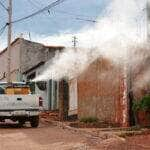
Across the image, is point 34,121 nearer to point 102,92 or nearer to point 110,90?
point 102,92

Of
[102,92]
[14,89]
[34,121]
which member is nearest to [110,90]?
[102,92]

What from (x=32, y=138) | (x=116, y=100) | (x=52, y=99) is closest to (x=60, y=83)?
(x=52, y=99)

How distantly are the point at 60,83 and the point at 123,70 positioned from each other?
1056cm

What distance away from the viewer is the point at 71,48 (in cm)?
3164

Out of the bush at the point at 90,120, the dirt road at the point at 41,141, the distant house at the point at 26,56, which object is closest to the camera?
the dirt road at the point at 41,141

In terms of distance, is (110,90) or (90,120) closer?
(110,90)

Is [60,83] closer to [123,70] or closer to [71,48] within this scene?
[71,48]

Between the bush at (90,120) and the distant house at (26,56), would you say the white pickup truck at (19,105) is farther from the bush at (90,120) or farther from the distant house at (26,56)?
the distant house at (26,56)

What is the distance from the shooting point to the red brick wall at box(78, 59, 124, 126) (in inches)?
886

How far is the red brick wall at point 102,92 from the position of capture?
22.5 metres

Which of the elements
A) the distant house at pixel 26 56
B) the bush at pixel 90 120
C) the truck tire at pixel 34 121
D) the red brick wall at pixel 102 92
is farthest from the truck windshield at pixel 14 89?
the distant house at pixel 26 56

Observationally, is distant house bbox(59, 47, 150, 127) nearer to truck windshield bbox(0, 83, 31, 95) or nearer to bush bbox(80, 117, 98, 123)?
bush bbox(80, 117, 98, 123)

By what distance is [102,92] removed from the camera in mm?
24891

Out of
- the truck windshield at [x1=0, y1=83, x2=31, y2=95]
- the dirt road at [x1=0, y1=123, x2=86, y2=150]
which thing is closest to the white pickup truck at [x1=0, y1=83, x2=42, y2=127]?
the truck windshield at [x1=0, y1=83, x2=31, y2=95]
